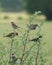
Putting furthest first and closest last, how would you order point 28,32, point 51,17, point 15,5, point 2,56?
1. point 15,5
2. point 51,17
3. point 2,56
4. point 28,32

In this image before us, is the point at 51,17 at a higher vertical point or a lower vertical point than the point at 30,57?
lower

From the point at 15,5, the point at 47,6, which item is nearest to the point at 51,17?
the point at 47,6

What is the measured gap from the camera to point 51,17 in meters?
53.2

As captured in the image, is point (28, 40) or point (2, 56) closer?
point (28, 40)

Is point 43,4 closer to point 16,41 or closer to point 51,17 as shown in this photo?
point 51,17

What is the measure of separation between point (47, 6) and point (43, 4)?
63 centimetres

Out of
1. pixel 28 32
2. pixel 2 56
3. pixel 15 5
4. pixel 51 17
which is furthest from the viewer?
pixel 15 5

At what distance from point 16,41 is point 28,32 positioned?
0.72 ft

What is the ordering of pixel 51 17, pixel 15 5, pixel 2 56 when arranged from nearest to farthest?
1. pixel 2 56
2. pixel 51 17
3. pixel 15 5

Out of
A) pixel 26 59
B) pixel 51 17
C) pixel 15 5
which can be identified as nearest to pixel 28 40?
pixel 26 59

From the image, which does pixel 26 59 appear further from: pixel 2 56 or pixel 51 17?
pixel 51 17

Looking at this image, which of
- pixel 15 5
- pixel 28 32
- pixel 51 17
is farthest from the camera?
pixel 15 5

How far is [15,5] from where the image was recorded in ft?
311

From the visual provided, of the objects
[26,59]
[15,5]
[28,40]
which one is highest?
[28,40]
